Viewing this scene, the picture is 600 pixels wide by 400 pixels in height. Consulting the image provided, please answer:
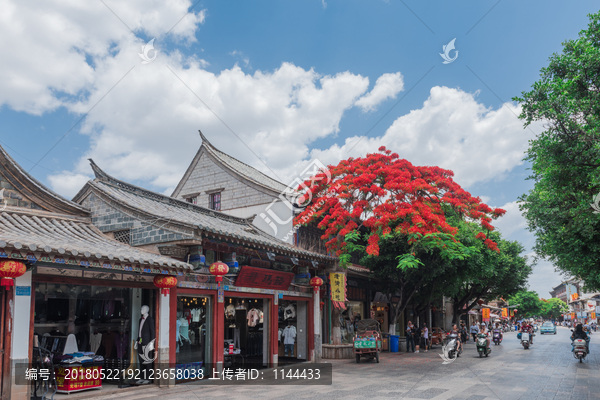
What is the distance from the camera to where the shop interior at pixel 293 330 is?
705 inches

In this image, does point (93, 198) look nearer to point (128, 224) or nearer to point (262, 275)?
point (128, 224)

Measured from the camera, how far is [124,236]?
40.3 ft

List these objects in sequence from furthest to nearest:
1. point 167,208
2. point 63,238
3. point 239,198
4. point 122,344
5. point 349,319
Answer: point 349,319 < point 239,198 < point 167,208 < point 122,344 < point 63,238

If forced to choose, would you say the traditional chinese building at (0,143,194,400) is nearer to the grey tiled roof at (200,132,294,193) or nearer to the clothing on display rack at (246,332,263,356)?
the clothing on display rack at (246,332,263,356)

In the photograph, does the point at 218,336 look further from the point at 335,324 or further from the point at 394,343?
the point at 394,343

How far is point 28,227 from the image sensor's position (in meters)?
9.82

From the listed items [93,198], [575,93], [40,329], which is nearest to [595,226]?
[575,93]

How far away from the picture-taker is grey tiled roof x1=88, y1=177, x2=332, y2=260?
473 inches

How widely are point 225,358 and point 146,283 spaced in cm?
465

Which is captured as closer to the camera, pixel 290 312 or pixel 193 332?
pixel 193 332

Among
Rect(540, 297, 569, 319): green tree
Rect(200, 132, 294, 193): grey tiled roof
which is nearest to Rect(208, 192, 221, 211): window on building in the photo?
Rect(200, 132, 294, 193): grey tiled roof

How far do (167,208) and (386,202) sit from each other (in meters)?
8.12

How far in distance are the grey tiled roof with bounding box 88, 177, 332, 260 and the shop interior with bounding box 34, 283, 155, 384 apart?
224 centimetres

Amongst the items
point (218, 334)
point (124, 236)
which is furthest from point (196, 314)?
point (124, 236)
